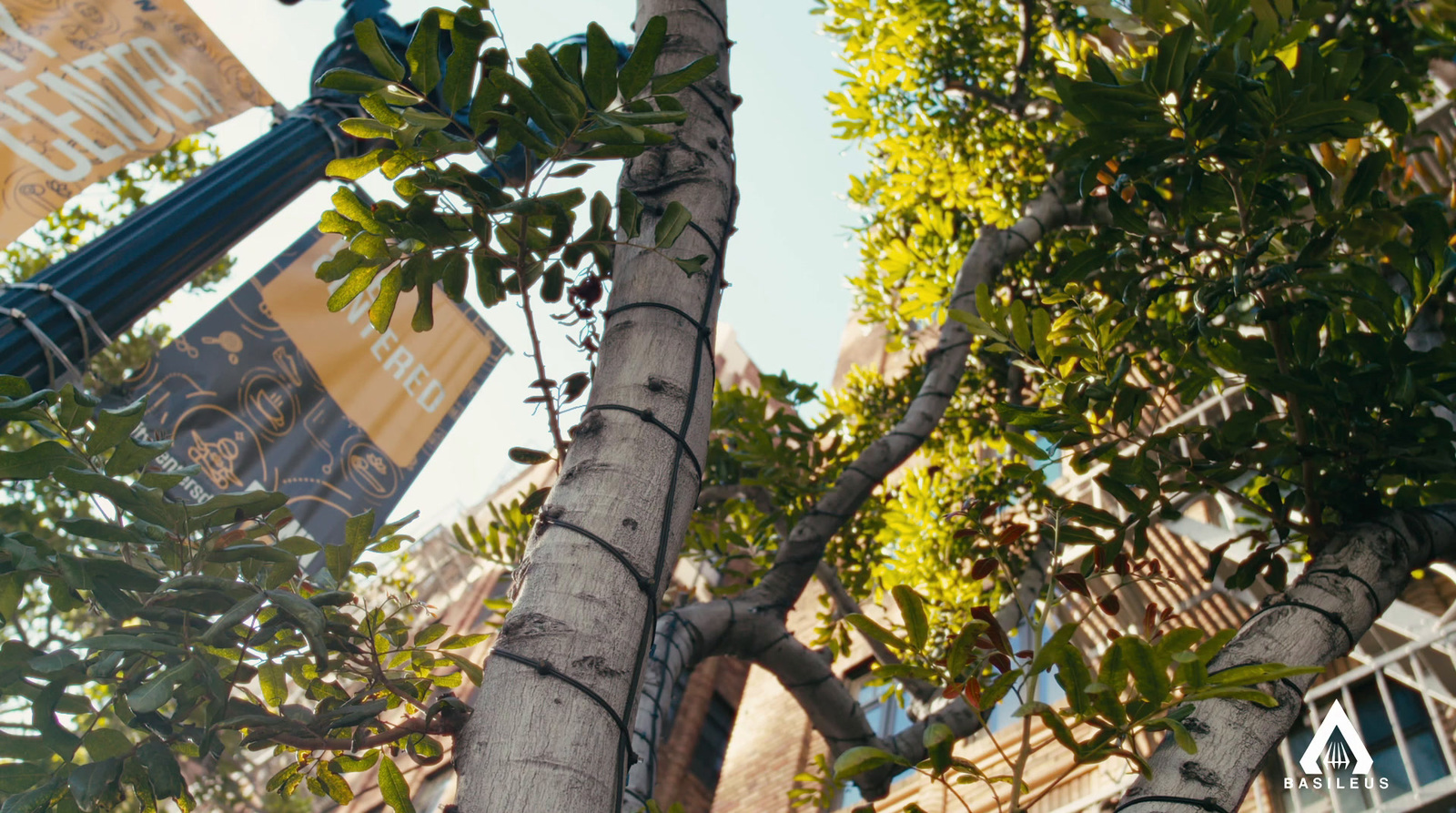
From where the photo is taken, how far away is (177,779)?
1.83m

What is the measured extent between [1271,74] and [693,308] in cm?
183

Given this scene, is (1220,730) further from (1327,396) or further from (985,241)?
(985,241)

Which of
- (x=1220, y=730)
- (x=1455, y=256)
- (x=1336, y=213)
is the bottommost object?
(x=1220, y=730)

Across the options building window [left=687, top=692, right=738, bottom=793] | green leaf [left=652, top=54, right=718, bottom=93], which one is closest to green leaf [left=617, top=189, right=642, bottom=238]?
green leaf [left=652, top=54, right=718, bottom=93]

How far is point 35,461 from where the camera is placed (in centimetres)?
188

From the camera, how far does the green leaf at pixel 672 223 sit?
2072 mm

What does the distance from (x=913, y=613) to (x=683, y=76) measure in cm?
113

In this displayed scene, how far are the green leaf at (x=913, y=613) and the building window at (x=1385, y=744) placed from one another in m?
4.85

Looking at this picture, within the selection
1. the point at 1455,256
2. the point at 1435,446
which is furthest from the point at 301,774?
the point at 1455,256

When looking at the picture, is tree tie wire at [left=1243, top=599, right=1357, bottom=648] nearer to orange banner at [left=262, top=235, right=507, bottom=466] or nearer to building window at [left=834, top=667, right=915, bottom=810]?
orange banner at [left=262, top=235, right=507, bottom=466]

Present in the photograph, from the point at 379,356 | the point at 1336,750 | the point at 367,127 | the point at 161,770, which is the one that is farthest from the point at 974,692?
→ the point at 1336,750

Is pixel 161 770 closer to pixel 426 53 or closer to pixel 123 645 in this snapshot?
pixel 123 645

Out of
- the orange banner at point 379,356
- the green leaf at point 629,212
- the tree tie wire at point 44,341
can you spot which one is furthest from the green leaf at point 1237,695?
the orange banner at point 379,356

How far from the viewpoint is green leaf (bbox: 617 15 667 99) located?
1.93m
